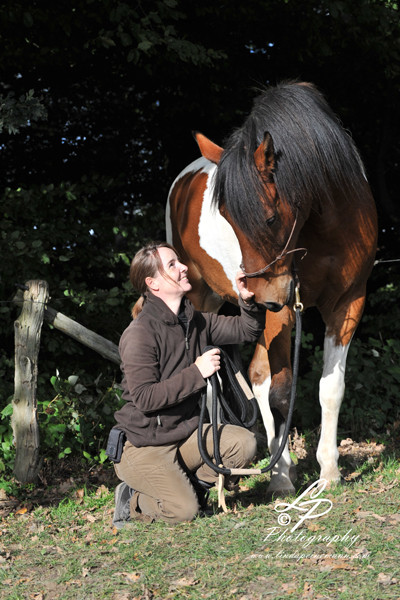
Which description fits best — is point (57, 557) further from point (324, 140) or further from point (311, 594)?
point (324, 140)

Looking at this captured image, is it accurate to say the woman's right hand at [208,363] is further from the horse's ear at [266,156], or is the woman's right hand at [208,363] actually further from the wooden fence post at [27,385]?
the wooden fence post at [27,385]

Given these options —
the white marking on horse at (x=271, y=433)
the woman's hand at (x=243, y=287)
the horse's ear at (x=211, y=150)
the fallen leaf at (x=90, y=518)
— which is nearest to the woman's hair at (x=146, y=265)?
the woman's hand at (x=243, y=287)

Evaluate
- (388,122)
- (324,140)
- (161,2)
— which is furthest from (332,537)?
(388,122)

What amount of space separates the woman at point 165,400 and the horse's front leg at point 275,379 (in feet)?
1.41

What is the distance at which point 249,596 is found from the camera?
2.41m

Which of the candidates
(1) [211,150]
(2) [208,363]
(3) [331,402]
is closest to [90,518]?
(2) [208,363]

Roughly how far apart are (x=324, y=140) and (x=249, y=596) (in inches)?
89.1

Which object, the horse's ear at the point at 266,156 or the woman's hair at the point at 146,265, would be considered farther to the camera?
the woman's hair at the point at 146,265

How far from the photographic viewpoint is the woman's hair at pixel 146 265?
3309 millimetres

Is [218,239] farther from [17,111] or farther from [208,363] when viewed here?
[17,111]

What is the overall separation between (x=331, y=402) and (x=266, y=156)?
1.59m

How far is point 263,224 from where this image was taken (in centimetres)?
314

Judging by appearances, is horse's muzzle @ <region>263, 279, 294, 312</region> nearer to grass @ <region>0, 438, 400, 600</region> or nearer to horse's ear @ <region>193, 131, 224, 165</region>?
horse's ear @ <region>193, 131, 224, 165</region>

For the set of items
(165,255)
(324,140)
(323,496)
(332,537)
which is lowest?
(323,496)
